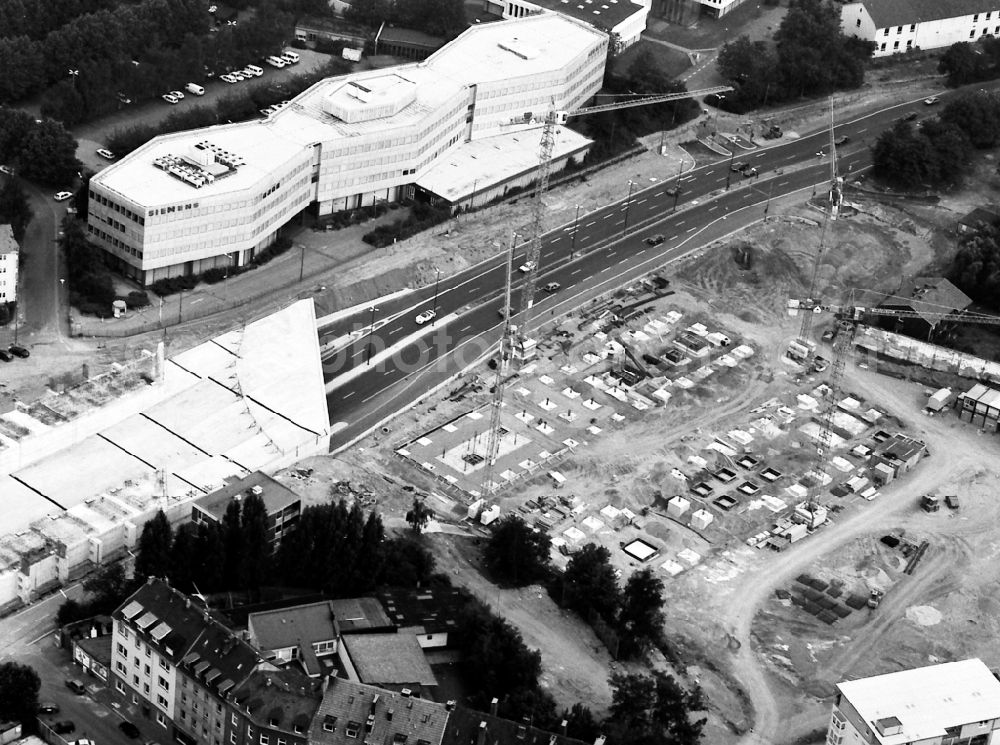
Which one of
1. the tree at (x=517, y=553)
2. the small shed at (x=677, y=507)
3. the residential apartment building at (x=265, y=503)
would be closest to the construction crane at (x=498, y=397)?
the tree at (x=517, y=553)

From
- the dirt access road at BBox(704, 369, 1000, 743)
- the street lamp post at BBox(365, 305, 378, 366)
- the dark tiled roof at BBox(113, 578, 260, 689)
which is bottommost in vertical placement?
the dirt access road at BBox(704, 369, 1000, 743)

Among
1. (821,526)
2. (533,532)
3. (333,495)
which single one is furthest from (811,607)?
(333,495)

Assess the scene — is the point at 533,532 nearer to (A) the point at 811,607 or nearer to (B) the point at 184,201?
(A) the point at 811,607

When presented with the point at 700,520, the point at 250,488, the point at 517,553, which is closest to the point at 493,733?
the point at 517,553

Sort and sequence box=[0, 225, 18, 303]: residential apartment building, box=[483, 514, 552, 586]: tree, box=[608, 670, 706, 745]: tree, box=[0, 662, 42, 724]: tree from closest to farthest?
box=[0, 662, 42, 724]: tree
box=[608, 670, 706, 745]: tree
box=[483, 514, 552, 586]: tree
box=[0, 225, 18, 303]: residential apartment building

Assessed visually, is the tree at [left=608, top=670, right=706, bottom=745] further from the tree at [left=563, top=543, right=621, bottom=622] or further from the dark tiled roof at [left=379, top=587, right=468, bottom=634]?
the dark tiled roof at [left=379, top=587, right=468, bottom=634]

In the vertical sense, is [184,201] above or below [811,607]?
above

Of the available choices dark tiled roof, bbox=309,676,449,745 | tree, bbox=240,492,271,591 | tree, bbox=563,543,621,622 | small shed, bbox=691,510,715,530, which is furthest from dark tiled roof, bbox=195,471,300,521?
small shed, bbox=691,510,715,530
